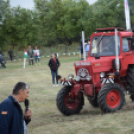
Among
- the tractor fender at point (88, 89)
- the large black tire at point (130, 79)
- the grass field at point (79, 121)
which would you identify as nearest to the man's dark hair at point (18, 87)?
the grass field at point (79, 121)

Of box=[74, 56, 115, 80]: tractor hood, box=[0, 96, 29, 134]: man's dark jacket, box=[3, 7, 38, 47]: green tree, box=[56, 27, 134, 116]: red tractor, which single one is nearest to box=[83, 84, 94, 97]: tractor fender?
box=[56, 27, 134, 116]: red tractor

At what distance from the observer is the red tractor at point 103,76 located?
9.69 metres

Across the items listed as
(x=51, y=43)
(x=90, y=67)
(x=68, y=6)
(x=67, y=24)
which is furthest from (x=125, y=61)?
(x=51, y=43)

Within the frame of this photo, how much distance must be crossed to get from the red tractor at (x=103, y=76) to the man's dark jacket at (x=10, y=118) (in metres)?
5.35

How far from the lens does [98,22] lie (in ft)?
188

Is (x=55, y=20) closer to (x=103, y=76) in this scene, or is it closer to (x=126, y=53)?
(x=126, y=53)

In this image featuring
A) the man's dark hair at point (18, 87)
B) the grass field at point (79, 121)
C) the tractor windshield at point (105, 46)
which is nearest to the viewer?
the man's dark hair at point (18, 87)

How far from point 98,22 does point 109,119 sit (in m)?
49.6

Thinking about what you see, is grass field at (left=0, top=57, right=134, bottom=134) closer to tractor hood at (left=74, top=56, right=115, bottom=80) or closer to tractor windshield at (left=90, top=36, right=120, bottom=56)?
tractor hood at (left=74, top=56, right=115, bottom=80)

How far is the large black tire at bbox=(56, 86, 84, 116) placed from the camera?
32.3ft

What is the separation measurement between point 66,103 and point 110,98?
1.33 metres

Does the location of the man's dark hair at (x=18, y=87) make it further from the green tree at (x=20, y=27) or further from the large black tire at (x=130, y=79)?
the green tree at (x=20, y=27)

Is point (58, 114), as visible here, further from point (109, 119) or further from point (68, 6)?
point (68, 6)

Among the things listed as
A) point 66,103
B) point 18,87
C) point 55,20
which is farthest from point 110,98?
point 55,20
